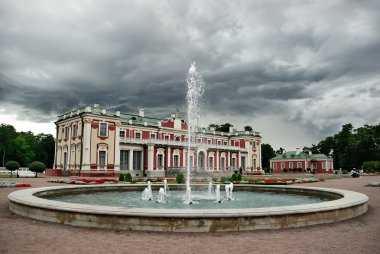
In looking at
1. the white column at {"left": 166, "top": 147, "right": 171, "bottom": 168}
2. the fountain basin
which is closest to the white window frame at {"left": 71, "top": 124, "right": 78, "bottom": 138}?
the white column at {"left": 166, "top": 147, "right": 171, "bottom": 168}

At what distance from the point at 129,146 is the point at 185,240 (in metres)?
39.1

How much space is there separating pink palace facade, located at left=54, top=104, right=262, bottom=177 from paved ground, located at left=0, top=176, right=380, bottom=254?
33.5m

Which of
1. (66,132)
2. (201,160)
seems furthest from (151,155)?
(66,132)

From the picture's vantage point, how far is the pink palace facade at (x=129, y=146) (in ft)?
135

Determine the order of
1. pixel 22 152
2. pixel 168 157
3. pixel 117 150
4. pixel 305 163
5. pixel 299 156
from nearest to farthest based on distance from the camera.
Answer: pixel 117 150 < pixel 168 157 < pixel 22 152 < pixel 305 163 < pixel 299 156

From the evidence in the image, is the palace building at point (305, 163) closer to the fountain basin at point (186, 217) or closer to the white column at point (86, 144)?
the white column at point (86, 144)

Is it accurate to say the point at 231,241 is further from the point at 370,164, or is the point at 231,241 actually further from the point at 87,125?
the point at 370,164

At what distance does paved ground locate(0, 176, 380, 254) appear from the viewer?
6137mm

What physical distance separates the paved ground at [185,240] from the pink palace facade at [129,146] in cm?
3348

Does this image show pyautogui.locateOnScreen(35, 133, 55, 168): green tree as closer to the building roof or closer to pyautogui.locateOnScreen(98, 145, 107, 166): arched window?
pyautogui.locateOnScreen(98, 145, 107, 166): arched window

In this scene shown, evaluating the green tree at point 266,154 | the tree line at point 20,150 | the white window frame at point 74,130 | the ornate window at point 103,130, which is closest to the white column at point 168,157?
the ornate window at point 103,130

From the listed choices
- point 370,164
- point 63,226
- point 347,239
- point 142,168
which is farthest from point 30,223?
point 370,164

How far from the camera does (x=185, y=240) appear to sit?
22.3 feet

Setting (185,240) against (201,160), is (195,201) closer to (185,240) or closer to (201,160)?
(185,240)
